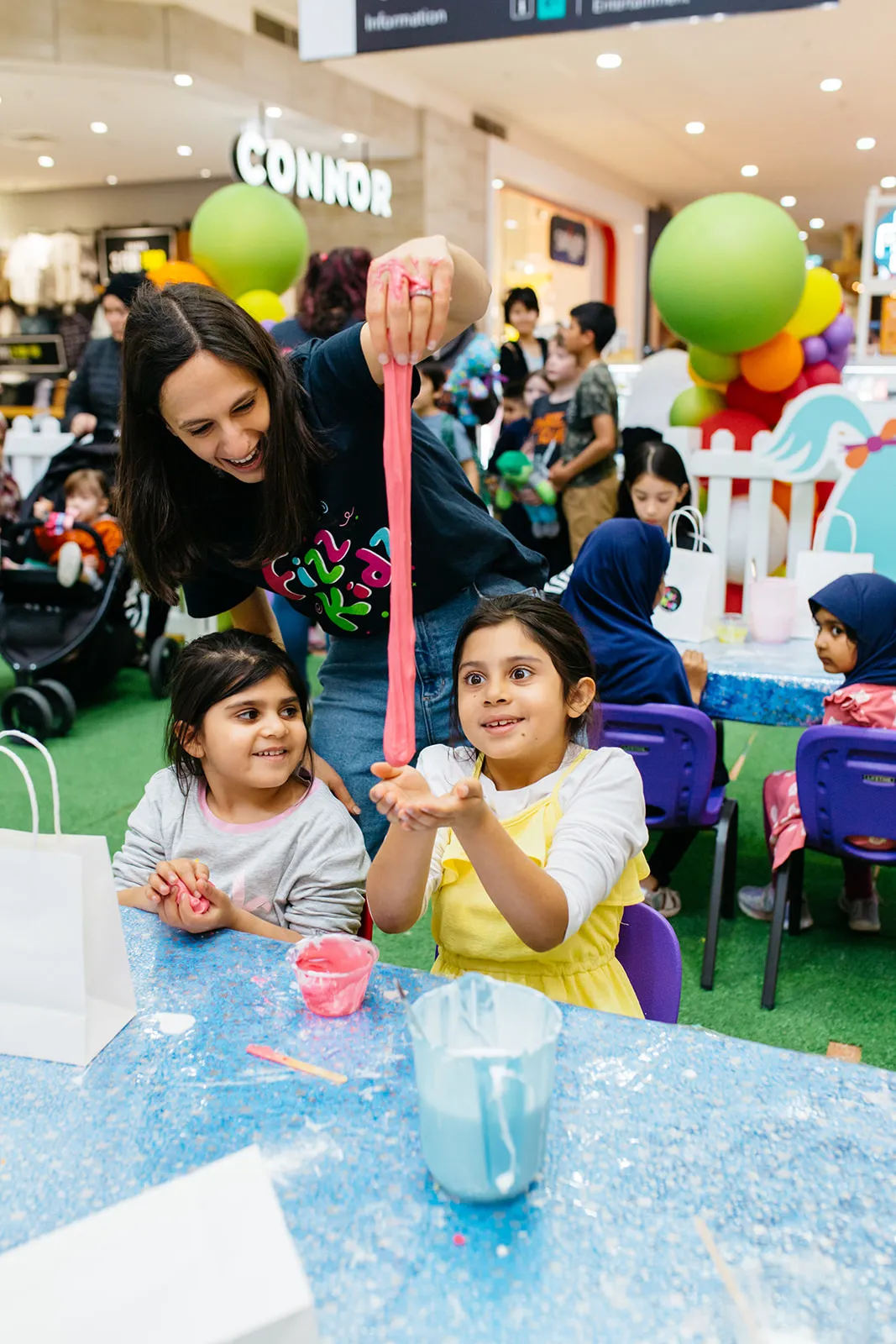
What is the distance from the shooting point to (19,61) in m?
6.84

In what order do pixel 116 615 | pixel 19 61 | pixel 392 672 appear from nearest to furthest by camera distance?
pixel 392 672 → pixel 116 615 → pixel 19 61

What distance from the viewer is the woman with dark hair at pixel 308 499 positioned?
1.29 metres

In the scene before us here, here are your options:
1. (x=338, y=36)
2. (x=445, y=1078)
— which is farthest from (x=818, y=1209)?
(x=338, y=36)

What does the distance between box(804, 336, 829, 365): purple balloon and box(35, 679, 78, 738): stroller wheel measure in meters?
3.24

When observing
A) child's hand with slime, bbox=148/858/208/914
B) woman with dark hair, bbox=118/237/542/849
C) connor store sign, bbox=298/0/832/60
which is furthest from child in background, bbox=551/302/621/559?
child's hand with slime, bbox=148/858/208/914

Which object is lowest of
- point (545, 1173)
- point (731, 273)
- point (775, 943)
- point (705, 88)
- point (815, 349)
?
point (775, 943)

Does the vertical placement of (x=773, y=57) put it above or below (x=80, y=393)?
above

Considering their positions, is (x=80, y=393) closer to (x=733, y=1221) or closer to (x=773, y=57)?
(x=733, y=1221)

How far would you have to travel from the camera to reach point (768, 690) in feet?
8.66

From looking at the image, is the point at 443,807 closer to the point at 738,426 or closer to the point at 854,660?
the point at 854,660

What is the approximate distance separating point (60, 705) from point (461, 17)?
284cm

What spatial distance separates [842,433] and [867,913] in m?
1.51

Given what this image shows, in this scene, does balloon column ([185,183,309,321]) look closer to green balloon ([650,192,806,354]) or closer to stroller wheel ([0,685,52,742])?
green balloon ([650,192,806,354])

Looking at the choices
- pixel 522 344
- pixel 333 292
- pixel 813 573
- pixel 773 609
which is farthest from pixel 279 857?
pixel 522 344
